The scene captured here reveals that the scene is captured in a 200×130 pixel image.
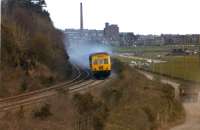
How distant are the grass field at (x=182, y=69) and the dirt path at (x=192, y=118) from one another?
32610 mm

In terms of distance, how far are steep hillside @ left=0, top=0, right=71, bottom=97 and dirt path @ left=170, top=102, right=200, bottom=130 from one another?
12.0m

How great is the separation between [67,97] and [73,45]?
12351 cm

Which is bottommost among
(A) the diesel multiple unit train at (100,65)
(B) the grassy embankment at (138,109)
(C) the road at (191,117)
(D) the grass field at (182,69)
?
(D) the grass field at (182,69)

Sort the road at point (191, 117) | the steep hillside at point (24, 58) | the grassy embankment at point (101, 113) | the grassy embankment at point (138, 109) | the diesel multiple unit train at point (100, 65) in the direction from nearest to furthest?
the grassy embankment at point (101, 113) → the grassy embankment at point (138, 109) → the steep hillside at point (24, 58) → the road at point (191, 117) → the diesel multiple unit train at point (100, 65)

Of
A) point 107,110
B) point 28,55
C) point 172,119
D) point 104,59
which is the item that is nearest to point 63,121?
point 107,110

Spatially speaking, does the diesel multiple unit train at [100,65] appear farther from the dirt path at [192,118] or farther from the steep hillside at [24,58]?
the dirt path at [192,118]

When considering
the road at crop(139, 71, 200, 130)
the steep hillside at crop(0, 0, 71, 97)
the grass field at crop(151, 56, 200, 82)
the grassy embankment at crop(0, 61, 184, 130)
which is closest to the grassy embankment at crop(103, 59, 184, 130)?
the grassy embankment at crop(0, 61, 184, 130)

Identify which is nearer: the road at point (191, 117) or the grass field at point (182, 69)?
the road at point (191, 117)

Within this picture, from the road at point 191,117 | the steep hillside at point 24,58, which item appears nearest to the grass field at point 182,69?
the road at point 191,117

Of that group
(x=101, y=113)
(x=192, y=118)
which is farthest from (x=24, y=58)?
(x=101, y=113)

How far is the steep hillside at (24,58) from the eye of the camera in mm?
41750

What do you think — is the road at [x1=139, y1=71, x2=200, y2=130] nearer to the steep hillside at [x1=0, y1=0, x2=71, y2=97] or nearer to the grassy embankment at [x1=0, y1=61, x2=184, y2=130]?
the grassy embankment at [x1=0, y1=61, x2=184, y2=130]

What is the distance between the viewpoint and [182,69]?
11094 cm

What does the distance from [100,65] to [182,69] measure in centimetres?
5709
